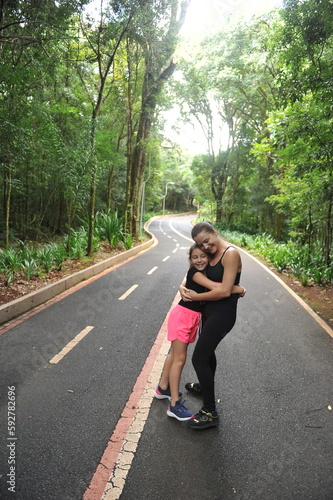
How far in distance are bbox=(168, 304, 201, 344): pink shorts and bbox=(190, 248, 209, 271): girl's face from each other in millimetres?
491

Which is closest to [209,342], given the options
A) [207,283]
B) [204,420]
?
[207,283]

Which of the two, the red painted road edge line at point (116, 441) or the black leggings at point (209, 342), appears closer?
the red painted road edge line at point (116, 441)

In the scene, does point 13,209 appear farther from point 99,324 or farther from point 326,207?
point 326,207

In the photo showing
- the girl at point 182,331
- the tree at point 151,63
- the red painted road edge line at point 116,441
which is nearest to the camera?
the red painted road edge line at point 116,441

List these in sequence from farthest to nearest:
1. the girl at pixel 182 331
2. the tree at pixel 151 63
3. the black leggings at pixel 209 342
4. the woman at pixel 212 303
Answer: the tree at pixel 151 63 < the girl at pixel 182 331 < the black leggings at pixel 209 342 < the woman at pixel 212 303

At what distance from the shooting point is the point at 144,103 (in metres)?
16.7

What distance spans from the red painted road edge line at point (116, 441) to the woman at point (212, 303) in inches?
26.1

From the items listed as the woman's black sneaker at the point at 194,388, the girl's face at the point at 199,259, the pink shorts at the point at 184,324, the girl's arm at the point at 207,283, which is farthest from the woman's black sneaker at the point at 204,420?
the girl's face at the point at 199,259

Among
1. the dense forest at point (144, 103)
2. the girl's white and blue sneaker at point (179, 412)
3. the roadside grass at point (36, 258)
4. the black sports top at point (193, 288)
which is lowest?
the girl's white and blue sneaker at point (179, 412)

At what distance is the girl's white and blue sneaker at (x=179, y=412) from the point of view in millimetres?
3044

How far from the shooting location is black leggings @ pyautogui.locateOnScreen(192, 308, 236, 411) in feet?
9.39

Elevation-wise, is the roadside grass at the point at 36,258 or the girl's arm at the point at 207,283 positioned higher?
the girl's arm at the point at 207,283

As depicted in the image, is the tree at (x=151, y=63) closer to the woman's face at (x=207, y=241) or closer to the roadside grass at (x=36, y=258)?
the roadside grass at (x=36, y=258)

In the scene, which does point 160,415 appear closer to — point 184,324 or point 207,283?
point 184,324
